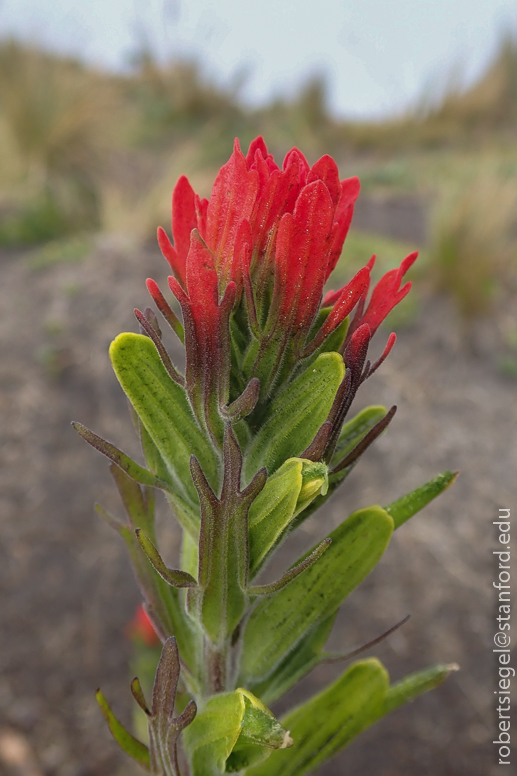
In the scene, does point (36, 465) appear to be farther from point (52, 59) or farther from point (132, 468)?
point (52, 59)

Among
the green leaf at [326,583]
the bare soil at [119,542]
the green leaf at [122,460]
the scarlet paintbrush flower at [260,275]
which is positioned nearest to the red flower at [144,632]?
the bare soil at [119,542]

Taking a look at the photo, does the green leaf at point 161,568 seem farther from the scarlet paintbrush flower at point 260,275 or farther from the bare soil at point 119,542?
the bare soil at point 119,542

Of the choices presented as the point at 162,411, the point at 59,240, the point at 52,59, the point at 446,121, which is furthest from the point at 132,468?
the point at 446,121

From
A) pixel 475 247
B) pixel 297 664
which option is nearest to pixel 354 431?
pixel 297 664

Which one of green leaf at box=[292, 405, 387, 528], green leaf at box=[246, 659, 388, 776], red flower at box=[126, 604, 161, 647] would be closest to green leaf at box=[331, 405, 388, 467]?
green leaf at box=[292, 405, 387, 528]

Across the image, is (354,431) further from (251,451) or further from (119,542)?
(119,542)

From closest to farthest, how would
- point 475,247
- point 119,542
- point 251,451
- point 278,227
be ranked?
point 278,227 < point 251,451 < point 119,542 < point 475,247

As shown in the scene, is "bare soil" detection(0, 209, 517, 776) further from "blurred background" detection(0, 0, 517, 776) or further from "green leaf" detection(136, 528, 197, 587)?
"green leaf" detection(136, 528, 197, 587)
